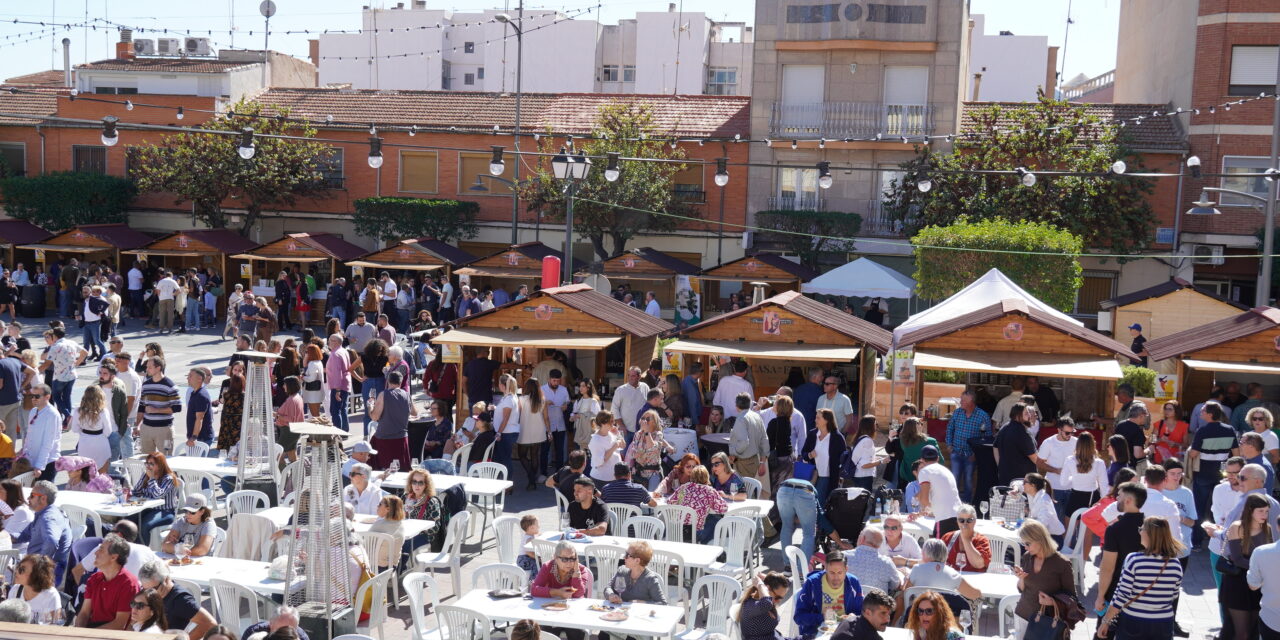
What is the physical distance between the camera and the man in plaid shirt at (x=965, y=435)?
45.4 ft

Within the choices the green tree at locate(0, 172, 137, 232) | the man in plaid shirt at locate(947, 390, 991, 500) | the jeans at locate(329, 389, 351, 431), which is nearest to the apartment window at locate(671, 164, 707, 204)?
the green tree at locate(0, 172, 137, 232)

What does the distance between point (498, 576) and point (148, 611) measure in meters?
2.60

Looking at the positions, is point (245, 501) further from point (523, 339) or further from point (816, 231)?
point (816, 231)

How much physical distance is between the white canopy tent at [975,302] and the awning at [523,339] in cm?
410

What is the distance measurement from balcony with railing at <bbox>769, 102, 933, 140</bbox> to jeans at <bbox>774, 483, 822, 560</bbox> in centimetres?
2127

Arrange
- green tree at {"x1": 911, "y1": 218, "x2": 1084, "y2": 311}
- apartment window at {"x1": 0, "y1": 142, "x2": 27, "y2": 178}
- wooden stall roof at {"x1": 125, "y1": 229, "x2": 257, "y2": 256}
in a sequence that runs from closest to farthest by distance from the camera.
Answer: green tree at {"x1": 911, "y1": 218, "x2": 1084, "y2": 311}
wooden stall roof at {"x1": 125, "y1": 229, "x2": 257, "y2": 256}
apartment window at {"x1": 0, "y1": 142, "x2": 27, "y2": 178}

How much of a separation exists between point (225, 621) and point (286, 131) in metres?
26.9

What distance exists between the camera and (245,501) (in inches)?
459

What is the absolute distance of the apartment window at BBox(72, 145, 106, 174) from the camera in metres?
36.0

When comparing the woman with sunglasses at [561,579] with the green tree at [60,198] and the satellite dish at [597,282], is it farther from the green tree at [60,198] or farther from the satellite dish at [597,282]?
the green tree at [60,198]

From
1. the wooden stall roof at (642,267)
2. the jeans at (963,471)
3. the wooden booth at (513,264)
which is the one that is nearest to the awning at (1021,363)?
the jeans at (963,471)

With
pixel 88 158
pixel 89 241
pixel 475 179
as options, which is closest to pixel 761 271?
Answer: pixel 475 179

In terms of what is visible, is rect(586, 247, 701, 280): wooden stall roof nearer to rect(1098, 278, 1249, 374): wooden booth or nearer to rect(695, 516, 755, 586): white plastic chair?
rect(1098, 278, 1249, 374): wooden booth

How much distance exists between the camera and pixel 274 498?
1245 cm
